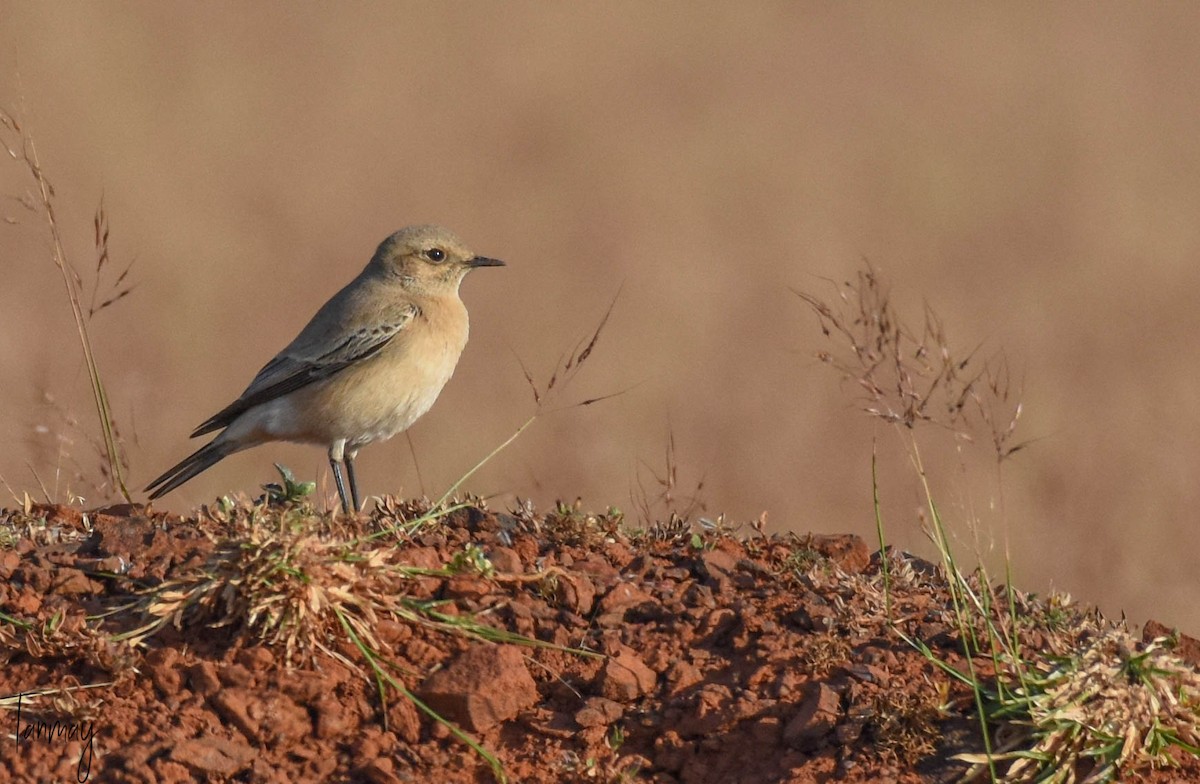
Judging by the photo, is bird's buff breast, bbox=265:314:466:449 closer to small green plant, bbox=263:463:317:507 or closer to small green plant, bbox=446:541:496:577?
small green plant, bbox=263:463:317:507

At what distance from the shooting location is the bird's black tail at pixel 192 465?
347 inches

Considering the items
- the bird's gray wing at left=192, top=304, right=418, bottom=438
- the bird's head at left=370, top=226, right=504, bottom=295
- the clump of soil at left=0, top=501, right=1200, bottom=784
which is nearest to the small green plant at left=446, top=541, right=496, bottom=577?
the clump of soil at left=0, top=501, right=1200, bottom=784

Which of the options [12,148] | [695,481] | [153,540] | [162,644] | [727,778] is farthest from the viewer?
[695,481]

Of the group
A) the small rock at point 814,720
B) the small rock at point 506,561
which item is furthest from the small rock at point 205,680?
the small rock at point 814,720

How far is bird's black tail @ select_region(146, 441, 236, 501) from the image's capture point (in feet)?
28.9

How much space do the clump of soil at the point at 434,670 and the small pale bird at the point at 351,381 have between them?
288 cm

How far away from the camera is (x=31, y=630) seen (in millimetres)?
4988

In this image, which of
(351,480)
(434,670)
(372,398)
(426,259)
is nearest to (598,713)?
(434,670)

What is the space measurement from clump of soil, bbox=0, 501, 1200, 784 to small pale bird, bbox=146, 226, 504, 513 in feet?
9.44

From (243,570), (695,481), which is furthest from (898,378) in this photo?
(695,481)

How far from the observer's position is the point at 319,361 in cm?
866

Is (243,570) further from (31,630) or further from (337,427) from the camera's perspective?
(337,427)

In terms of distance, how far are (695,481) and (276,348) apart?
5442 millimetres

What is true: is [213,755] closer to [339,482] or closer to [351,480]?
[339,482]
